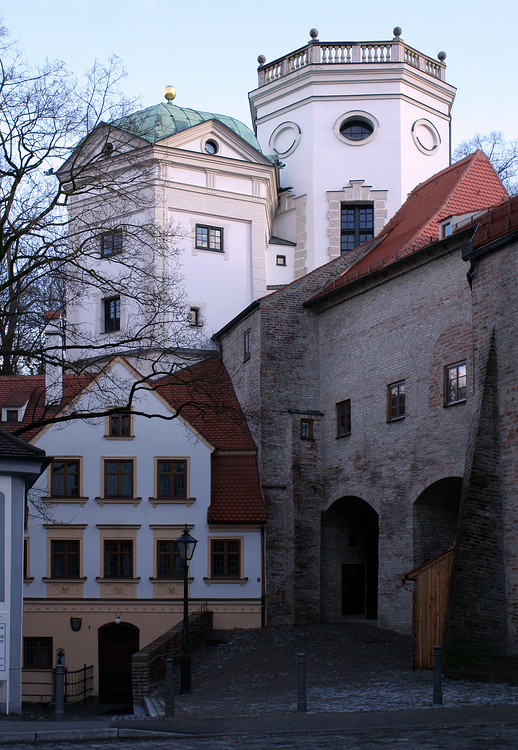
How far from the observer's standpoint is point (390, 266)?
28.3 meters

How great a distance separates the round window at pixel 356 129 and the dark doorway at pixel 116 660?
20480mm

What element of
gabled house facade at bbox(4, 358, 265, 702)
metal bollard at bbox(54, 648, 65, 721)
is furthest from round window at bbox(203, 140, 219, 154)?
metal bollard at bbox(54, 648, 65, 721)

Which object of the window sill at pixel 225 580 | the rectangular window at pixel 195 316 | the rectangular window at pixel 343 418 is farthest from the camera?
the rectangular window at pixel 195 316

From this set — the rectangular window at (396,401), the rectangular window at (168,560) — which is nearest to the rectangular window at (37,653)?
the rectangular window at (168,560)

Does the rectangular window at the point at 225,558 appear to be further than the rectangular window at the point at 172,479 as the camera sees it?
No

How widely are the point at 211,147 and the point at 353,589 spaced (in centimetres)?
1693

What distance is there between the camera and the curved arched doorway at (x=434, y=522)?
26.5 metres

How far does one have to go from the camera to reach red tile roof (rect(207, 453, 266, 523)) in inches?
1233

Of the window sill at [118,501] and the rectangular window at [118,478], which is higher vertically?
the rectangular window at [118,478]

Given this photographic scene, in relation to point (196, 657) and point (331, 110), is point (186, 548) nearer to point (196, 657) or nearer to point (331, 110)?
point (196, 657)

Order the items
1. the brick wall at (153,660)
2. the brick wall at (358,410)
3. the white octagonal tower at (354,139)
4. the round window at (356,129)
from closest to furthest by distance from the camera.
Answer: the brick wall at (153,660)
the brick wall at (358,410)
the white octagonal tower at (354,139)
the round window at (356,129)

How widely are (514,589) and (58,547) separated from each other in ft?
53.2

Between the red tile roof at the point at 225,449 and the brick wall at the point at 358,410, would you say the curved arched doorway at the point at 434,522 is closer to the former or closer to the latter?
the brick wall at the point at 358,410

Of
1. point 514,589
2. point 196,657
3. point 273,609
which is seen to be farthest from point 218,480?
point 514,589
